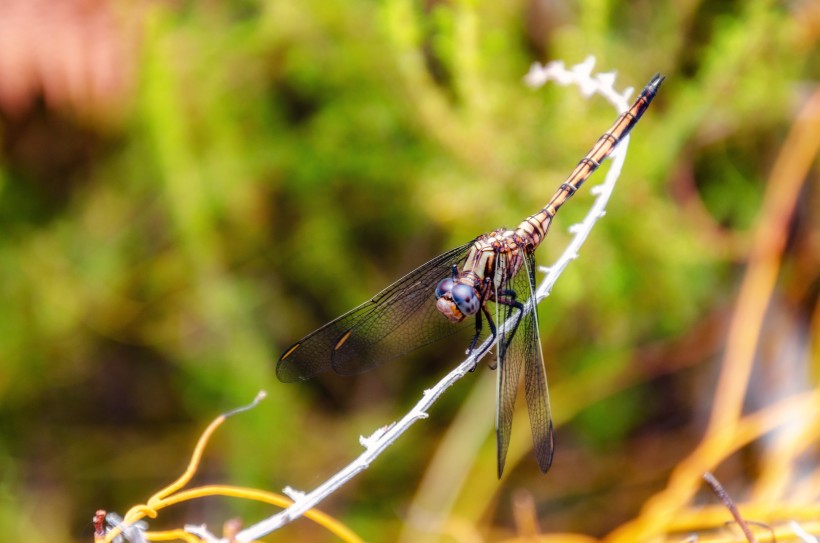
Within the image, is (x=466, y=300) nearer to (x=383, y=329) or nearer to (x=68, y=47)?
(x=383, y=329)

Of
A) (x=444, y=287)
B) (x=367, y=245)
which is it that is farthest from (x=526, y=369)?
(x=367, y=245)

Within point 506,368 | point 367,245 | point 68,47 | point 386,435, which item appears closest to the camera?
point 386,435

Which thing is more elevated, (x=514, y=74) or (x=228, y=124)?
(x=228, y=124)

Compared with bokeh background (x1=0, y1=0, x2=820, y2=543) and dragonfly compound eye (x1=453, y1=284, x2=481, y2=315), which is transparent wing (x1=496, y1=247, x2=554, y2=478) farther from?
bokeh background (x1=0, y1=0, x2=820, y2=543)

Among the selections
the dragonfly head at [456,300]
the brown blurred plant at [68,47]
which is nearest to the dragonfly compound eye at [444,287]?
the dragonfly head at [456,300]

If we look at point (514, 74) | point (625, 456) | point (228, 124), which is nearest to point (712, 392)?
point (625, 456)

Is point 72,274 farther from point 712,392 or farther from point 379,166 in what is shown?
point 712,392

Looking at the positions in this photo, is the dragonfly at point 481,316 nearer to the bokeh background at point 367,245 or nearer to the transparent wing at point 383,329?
the transparent wing at point 383,329
